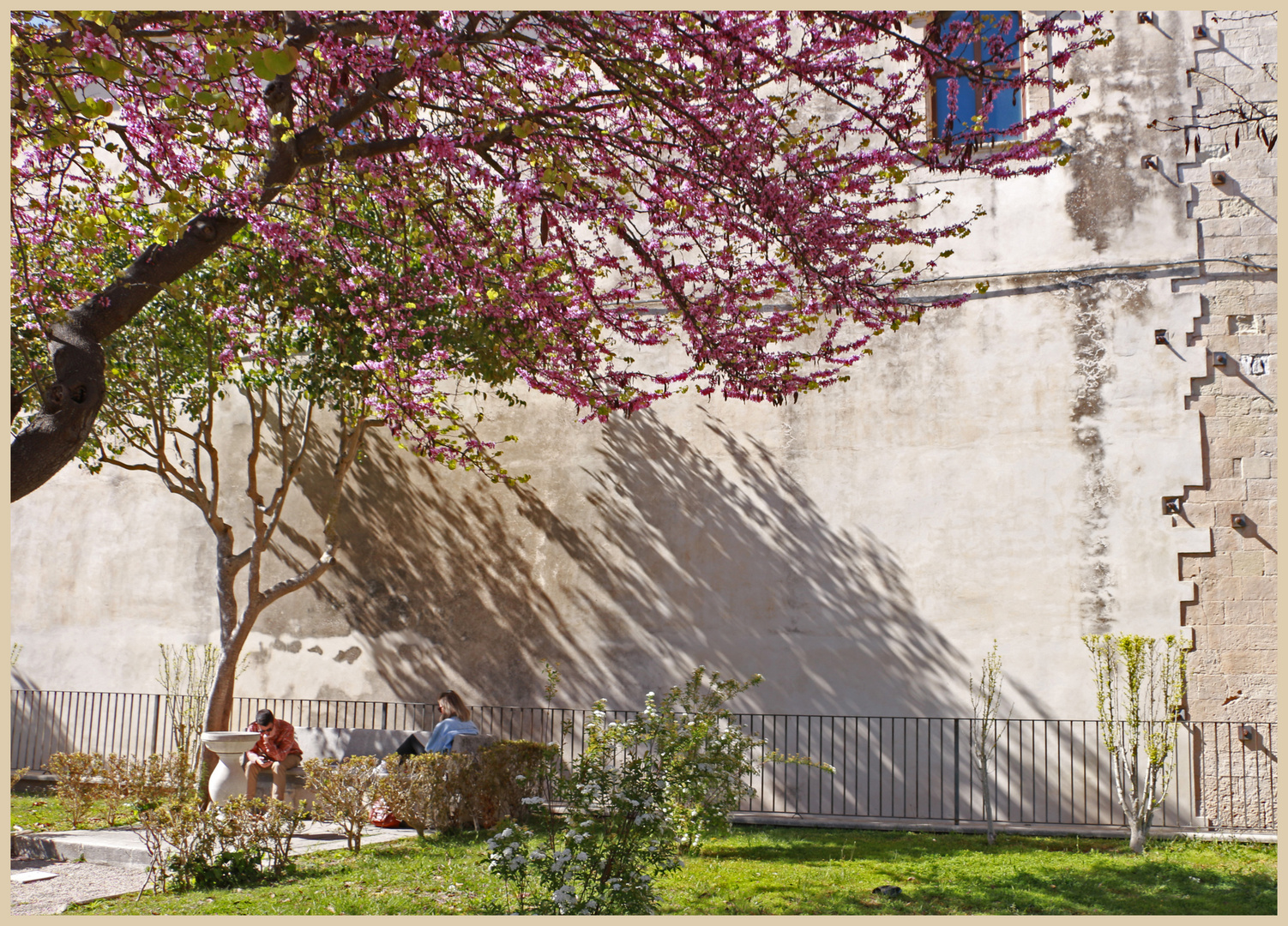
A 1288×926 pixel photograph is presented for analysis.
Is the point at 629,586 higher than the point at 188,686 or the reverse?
higher

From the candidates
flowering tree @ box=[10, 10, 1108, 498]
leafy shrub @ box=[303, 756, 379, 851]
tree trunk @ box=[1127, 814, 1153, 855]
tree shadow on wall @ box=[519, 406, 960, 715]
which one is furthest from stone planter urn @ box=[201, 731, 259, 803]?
tree trunk @ box=[1127, 814, 1153, 855]

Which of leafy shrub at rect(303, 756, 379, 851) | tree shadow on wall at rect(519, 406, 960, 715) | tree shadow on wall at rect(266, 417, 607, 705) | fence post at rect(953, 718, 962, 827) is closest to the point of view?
leafy shrub at rect(303, 756, 379, 851)

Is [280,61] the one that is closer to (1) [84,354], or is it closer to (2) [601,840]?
(1) [84,354]

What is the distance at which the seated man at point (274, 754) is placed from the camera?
981 cm

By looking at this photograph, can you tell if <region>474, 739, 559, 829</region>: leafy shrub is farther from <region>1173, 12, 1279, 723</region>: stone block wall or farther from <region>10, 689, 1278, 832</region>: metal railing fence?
<region>1173, 12, 1279, 723</region>: stone block wall

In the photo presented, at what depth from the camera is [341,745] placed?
11.4 metres

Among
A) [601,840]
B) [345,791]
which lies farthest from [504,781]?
[601,840]

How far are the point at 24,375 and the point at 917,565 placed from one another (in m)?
9.40

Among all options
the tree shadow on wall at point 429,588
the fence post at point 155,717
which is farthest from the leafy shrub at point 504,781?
the fence post at point 155,717

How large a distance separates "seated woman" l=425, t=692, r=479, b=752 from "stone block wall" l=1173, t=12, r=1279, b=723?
7.42m

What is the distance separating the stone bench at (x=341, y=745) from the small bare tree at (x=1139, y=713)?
233 inches

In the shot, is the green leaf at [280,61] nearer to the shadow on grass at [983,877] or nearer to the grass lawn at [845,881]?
the grass lawn at [845,881]

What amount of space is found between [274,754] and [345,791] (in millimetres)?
2047

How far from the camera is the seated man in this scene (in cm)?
981
